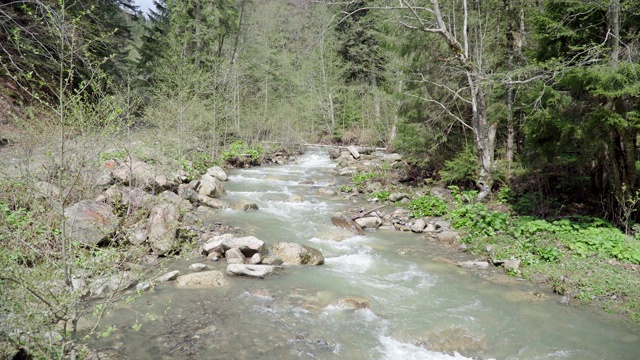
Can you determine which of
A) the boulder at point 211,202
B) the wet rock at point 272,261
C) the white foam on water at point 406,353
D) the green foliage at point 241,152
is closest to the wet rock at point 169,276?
the wet rock at point 272,261

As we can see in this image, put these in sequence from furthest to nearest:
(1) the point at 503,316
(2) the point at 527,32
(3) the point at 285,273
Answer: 1. (2) the point at 527,32
2. (3) the point at 285,273
3. (1) the point at 503,316

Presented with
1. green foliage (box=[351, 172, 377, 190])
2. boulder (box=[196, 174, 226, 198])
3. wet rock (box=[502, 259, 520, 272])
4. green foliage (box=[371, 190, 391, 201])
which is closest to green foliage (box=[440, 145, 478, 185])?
green foliage (box=[371, 190, 391, 201])

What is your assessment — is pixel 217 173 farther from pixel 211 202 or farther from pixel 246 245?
pixel 246 245

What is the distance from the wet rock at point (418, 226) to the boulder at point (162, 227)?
635cm

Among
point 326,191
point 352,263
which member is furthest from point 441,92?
point 352,263

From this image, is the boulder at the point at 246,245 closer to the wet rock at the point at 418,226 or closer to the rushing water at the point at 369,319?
the rushing water at the point at 369,319

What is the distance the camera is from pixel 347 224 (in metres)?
10.8

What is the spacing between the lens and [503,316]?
629 centimetres

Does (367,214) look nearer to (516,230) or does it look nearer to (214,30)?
(516,230)

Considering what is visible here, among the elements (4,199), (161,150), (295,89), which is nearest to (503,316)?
(4,199)

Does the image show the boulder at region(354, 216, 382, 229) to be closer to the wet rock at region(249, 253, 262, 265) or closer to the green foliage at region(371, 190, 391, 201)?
the green foliage at region(371, 190, 391, 201)

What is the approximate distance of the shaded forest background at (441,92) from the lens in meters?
4.99

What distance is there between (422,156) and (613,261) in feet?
26.1

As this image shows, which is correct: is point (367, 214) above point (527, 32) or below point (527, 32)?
below
